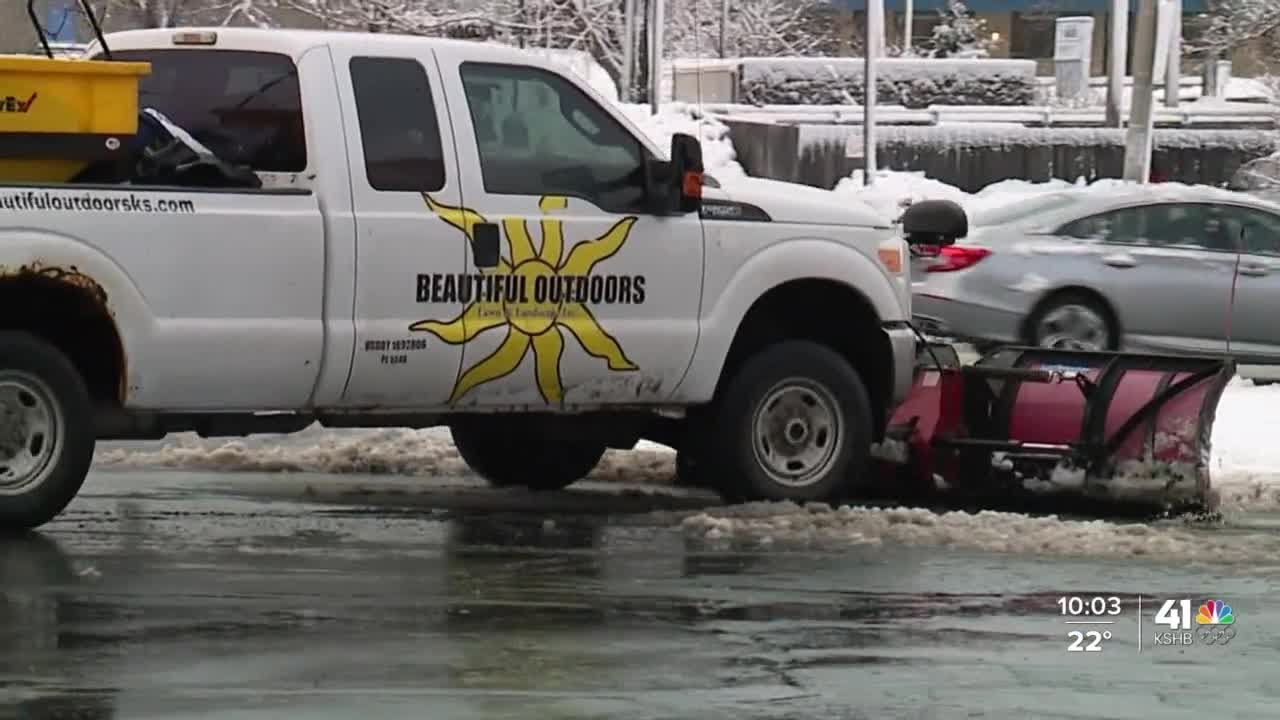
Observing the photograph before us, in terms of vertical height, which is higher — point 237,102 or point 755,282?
point 237,102

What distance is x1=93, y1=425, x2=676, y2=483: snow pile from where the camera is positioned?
42.7 ft

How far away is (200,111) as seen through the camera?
10.4m

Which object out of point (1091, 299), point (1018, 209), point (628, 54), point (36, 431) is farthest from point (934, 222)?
point (628, 54)

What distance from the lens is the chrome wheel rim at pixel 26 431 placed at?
962cm

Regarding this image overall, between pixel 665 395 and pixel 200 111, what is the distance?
94.3 inches

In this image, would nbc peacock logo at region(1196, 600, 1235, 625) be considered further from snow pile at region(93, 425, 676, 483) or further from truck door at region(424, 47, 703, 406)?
snow pile at region(93, 425, 676, 483)

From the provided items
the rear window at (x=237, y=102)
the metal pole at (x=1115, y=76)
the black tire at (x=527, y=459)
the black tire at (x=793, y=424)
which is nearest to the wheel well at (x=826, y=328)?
the black tire at (x=793, y=424)

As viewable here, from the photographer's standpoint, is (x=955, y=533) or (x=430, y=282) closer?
(x=430, y=282)

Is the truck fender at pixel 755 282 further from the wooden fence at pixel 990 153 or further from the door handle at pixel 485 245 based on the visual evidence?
the wooden fence at pixel 990 153

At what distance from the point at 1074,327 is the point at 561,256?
8097 millimetres

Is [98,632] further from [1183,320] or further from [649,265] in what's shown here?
[1183,320]

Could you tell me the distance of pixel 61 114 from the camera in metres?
9.52

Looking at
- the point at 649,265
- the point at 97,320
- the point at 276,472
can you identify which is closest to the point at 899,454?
the point at 649,265

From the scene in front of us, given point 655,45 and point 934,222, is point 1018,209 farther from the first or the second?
point 655,45
